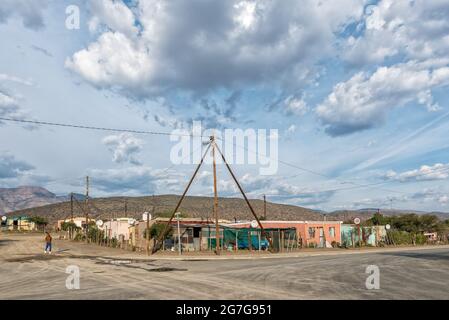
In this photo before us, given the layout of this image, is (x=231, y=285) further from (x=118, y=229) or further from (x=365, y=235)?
(x=365, y=235)

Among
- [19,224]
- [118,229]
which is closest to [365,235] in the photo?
[118,229]

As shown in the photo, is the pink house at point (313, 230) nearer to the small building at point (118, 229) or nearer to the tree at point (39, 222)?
the small building at point (118, 229)

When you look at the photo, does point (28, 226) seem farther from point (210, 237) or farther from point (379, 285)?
point (379, 285)

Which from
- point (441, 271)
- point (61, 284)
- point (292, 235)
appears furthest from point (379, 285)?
point (292, 235)

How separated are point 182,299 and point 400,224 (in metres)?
72.3

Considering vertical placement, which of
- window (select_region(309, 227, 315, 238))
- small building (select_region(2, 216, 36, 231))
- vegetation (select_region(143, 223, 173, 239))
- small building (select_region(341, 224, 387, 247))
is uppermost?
vegetation (select_region(143, 223, 173, 239))

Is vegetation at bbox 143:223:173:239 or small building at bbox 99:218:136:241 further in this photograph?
small building at bbox 99:218:136:241

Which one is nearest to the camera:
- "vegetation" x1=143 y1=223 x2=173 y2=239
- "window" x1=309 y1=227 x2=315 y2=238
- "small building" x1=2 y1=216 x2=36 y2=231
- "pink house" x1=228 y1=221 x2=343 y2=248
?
"vegetation" x1=143 y1=223 x2=173 y2=239

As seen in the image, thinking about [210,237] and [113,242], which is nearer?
[210,237]

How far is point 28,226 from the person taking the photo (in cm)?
10812

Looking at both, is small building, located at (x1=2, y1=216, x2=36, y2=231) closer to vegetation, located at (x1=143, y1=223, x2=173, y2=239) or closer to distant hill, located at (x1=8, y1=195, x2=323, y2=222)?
distant hill, located at (x1=8, y1=195, x2=323, y2=222)

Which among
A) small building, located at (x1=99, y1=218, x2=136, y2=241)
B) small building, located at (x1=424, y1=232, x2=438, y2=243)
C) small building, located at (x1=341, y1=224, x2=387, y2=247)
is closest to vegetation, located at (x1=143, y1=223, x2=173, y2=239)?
small building, located at (x1=99, y1=218, x2=136, y2=241)
